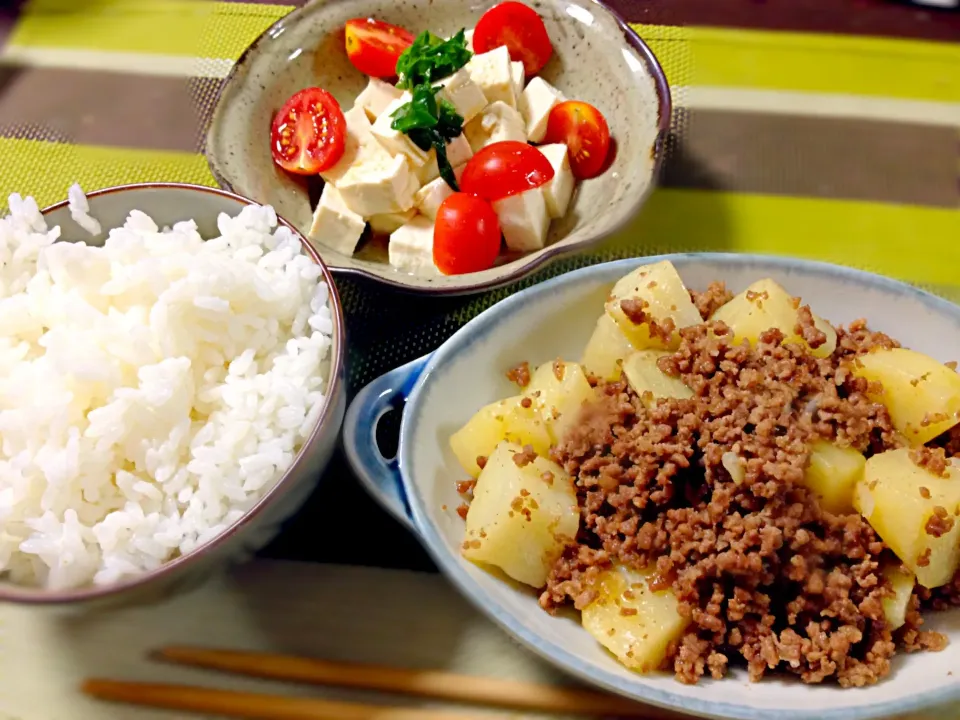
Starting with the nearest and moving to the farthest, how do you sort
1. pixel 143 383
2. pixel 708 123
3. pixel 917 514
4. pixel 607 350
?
pixel 917 514, pixel 143 383, pixel 607 350, pixel 708 123

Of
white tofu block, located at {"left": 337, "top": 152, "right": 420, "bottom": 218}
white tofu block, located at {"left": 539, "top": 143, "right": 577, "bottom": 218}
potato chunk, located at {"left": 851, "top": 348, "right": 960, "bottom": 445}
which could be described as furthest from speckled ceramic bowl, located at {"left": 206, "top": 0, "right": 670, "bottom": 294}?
potato chunk, located at {"left": 851, "top": 348, "right": 960, "bottom": 445}

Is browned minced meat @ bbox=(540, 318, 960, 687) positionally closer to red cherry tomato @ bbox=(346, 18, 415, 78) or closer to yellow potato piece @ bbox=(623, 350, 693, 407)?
yellow potato piece @ bbox=(623, 350, 693, 407)

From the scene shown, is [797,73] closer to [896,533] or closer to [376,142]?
[376,142]

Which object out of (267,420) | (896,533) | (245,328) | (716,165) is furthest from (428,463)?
(716,165)

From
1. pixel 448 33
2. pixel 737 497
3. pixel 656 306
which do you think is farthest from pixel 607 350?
pixel 448 33

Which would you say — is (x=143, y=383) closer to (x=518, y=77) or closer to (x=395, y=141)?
(x=395, y=141)
